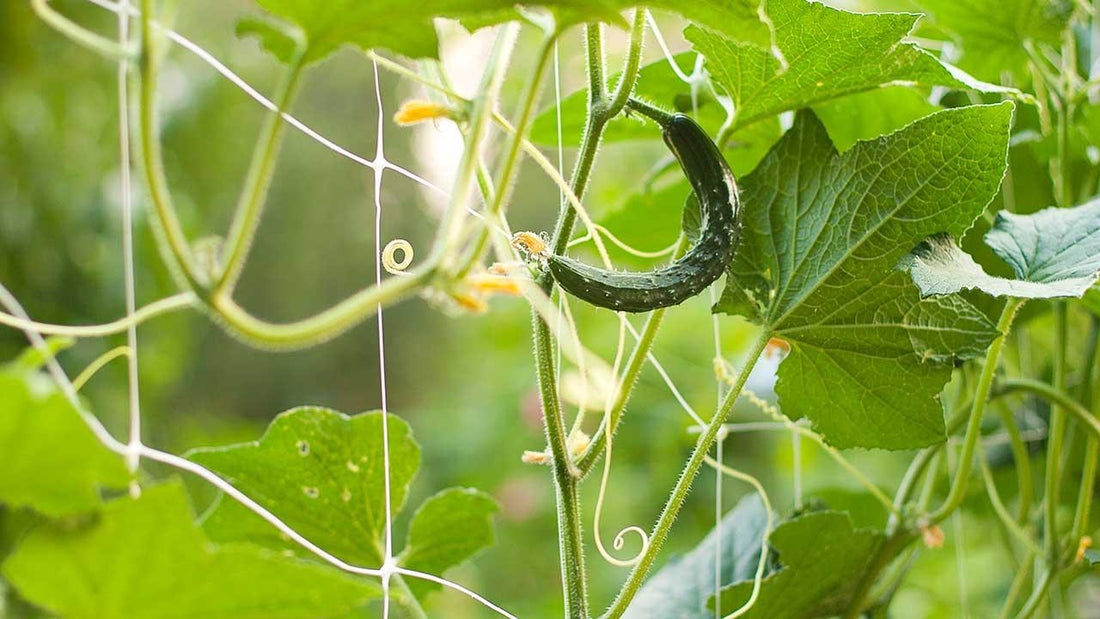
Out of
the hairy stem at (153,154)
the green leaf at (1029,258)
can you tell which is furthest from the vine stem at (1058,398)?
the hairy stem at (153,154)

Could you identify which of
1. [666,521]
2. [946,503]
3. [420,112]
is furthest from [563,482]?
[946,503]

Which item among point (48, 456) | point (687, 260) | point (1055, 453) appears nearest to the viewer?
point (48, 456)

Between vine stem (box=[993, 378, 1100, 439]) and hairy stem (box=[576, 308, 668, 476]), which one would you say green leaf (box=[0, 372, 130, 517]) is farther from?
vine stem (box=[993, 378, 1100, 439])

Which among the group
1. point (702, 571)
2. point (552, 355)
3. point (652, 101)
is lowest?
point (702, 571)

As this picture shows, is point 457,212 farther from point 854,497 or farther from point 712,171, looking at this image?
point 854,497

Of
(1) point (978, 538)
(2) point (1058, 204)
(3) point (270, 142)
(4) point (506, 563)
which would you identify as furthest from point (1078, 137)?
(4) point (506, 563)

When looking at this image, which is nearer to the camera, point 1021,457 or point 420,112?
point 420,112

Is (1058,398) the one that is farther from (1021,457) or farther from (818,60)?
(818,60)

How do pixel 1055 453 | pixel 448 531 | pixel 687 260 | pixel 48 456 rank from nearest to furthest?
pixel 48 456, pixel 687 260, pixel 448 531, pixel 1055 453
